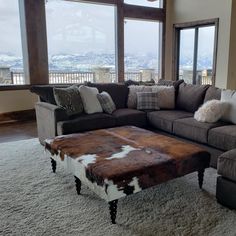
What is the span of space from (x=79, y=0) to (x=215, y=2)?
121 inches

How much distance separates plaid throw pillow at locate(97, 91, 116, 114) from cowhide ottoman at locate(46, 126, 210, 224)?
3.76 feet

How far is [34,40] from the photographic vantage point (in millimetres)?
5562

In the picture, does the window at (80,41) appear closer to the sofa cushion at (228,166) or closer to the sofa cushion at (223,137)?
the sofa cushion at (223,137)

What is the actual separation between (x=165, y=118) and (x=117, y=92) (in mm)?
1080

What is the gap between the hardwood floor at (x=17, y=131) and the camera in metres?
4.37

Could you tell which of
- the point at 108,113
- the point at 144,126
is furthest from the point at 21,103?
the point at 144,126

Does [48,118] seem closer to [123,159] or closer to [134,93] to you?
[134,93]

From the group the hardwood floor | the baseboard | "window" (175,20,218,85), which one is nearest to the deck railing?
the baseboard

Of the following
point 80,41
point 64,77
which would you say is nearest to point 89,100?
point 64,77

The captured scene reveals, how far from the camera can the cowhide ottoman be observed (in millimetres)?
1966

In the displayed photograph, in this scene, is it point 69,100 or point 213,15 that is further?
point 213,15

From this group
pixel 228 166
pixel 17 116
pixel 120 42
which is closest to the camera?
pixel 228 166

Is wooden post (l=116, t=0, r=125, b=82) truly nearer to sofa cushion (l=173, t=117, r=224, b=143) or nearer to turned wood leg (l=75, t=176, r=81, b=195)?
sofa cushion (l=173, t=117, r=224, b=143)

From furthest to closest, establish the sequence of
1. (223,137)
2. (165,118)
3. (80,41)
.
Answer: (80,41), (165,118), (223,137)
